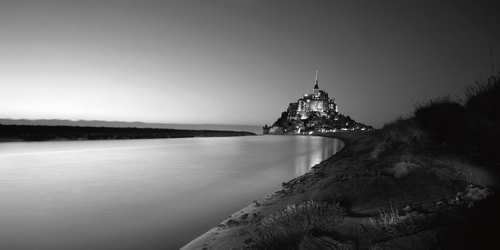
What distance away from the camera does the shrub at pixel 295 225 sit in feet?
10.2

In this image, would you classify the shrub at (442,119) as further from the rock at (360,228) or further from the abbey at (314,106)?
the abbey at (314,106)

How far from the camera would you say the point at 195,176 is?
12531 mm

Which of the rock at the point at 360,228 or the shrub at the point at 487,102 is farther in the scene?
the shrub at the point at 487,102

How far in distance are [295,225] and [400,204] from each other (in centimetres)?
235

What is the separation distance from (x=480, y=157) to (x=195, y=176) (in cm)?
1105

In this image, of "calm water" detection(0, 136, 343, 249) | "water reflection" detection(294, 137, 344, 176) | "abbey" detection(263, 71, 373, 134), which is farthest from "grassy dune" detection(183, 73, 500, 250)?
"abbey" detection(263, 71, 373, 134)

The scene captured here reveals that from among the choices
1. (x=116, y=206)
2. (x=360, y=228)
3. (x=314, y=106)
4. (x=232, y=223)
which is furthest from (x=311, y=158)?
(x=314, y=106)

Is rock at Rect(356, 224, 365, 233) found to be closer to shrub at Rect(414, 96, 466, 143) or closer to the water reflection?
shrub at Rect(414, 96, 466, 143)

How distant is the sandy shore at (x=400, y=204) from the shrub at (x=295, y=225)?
210 mm

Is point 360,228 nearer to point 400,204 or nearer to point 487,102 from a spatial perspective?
point 400,204

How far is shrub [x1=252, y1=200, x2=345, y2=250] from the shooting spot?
10.2 feet

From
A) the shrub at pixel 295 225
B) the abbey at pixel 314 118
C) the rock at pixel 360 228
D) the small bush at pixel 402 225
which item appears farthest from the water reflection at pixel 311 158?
the abbey at pixel 314 118

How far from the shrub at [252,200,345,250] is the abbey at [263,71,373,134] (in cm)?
13409

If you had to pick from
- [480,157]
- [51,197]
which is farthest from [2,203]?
[480,157]
